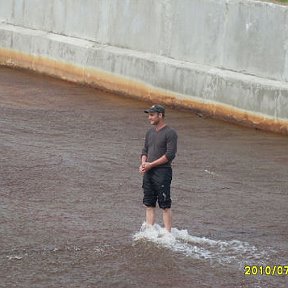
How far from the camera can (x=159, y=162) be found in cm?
996

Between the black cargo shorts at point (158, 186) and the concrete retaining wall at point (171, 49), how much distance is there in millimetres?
6490

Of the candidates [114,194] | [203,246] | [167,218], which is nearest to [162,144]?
A: [167,218]

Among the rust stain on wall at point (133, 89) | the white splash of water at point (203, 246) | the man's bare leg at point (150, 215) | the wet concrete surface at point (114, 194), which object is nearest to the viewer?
the wet concrete surface at point (114, 194)

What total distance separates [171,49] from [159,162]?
8.89m

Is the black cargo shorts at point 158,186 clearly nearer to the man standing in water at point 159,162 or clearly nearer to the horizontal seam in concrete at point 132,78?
the man standing in water at point 159,162

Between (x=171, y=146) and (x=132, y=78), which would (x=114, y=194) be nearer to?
(x=171, y=146)

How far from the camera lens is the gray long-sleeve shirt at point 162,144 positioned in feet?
32.7

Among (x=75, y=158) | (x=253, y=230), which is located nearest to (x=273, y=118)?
(x=75, y=158)

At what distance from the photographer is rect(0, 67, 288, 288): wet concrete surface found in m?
9.17

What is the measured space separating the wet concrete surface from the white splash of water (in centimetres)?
7

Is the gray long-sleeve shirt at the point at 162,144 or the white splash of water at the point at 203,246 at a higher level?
the gray long-sleeve shirt at the point at 162,144

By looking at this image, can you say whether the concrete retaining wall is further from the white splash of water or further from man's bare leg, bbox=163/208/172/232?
man's bare leg, bbox=163/208/172/232

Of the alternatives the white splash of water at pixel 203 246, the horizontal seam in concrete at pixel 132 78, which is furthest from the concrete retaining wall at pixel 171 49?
the white splash of water at pixel 203 246

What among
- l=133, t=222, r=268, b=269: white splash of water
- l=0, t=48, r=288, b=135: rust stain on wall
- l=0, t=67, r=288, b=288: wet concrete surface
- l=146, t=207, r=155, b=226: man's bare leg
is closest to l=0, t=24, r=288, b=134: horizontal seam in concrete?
l=0, t=48, r=288, b=135: rust stain on wall
